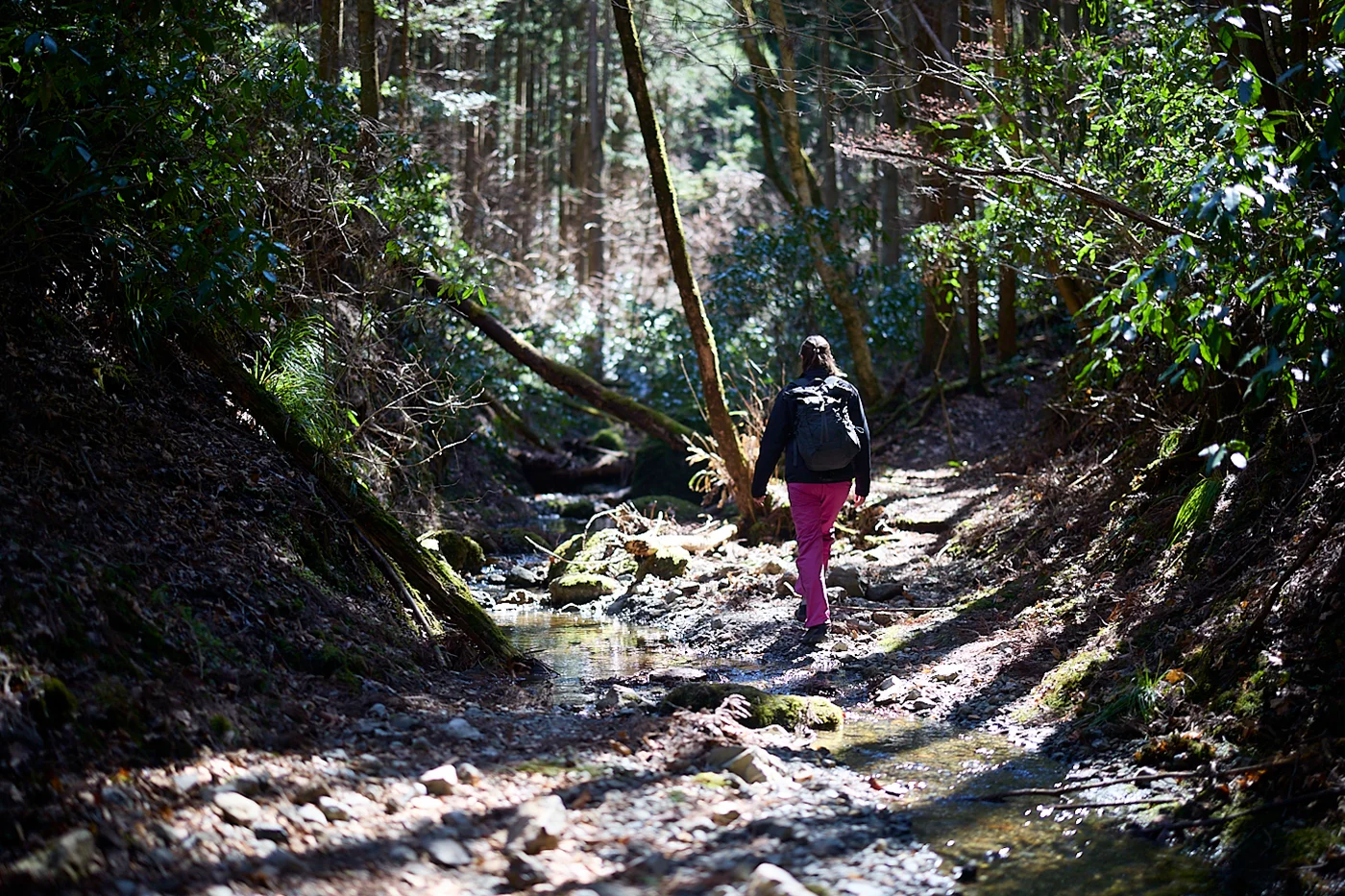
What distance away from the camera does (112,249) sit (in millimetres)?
5770

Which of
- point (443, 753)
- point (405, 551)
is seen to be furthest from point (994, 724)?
point (405, 551)

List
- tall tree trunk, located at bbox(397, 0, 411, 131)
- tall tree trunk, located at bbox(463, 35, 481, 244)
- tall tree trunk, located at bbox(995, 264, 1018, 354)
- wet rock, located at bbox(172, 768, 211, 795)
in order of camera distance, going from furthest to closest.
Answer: tall tree trunk, located at bbox(463, 35, 481, 244) < tall tree trunk, located at bbox(995, 264, 1018, 354) < tall tree trunk, located at bbox(397, 0, 411, 131) < wet rock, located at bbox(172, 768, 211, 795)

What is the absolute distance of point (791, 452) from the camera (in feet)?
25.7

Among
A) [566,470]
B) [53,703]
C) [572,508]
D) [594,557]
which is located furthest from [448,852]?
[566,470]

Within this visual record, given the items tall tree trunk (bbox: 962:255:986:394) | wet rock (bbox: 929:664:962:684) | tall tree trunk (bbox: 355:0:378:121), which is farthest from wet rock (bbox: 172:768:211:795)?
tall tree trunk (bbox: 962:255:986:394)

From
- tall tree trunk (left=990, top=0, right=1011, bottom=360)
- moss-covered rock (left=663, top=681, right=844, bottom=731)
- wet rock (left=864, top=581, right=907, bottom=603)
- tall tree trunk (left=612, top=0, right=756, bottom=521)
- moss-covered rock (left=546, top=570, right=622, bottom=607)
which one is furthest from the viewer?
tall tree trunk (left=990, top=0, right=1011, bottom=360)

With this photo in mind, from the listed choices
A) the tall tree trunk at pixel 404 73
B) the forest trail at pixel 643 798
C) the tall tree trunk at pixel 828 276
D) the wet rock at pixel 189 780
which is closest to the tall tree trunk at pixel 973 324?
the tall tree trunk at pixel 828 276

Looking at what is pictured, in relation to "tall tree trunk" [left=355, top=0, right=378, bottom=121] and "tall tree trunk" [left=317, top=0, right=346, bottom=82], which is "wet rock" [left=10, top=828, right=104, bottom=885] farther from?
"tall tree trunk" [left=317, top=0, right=346, bottom=82]

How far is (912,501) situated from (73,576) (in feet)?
32.8

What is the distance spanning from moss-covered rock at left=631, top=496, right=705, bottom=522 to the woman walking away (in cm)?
517

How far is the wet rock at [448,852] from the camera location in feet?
11.4

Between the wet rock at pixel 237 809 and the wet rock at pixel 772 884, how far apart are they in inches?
63.1

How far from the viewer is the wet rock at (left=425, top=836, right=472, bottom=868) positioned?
11.4 ft

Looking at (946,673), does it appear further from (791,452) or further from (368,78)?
(368,78)
